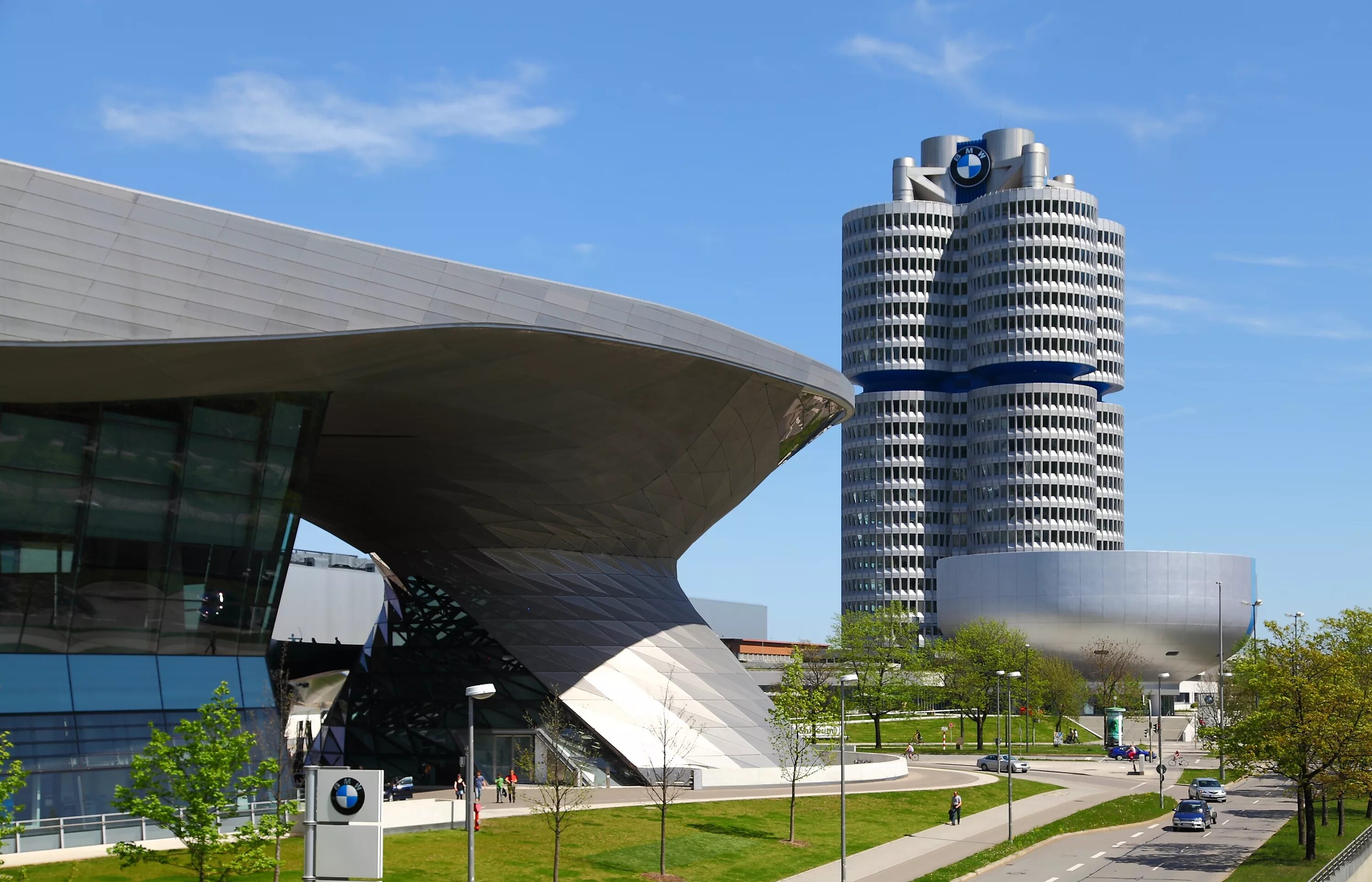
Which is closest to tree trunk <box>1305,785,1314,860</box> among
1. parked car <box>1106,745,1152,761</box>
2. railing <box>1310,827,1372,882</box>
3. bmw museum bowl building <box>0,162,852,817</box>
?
railing <box>1310,827,1372,882</box>

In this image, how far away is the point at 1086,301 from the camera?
7421 inches

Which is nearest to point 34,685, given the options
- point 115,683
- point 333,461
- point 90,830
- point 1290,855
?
point 115,683

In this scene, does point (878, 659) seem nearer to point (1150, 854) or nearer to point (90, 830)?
point (1150, 854)

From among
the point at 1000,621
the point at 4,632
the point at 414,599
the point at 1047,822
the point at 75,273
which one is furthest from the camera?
the point at 1000,621

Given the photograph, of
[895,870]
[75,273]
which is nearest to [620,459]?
[895,870]

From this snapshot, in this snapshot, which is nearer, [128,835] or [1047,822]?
[128,835]

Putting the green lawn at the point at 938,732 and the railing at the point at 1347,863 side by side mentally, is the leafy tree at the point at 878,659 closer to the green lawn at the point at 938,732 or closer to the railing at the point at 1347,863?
the green lawn at the point at 938,732

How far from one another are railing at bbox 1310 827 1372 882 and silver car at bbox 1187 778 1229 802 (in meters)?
26.7

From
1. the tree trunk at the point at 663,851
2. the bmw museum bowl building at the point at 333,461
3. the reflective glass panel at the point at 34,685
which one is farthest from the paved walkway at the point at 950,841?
the reflective glass panel at the point at 34,685

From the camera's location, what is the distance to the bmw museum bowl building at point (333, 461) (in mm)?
35688

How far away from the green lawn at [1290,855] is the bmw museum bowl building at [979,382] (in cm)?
12703

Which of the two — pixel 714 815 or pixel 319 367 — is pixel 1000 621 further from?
pixel 319 367

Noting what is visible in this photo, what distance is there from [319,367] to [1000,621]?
116 meters

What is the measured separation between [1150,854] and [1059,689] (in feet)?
228
